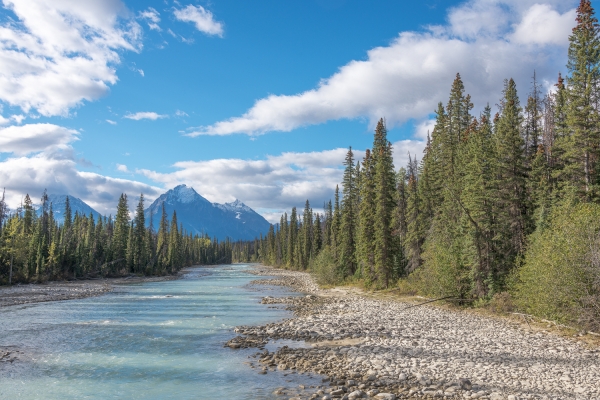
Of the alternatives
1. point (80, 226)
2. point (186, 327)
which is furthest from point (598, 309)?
point (80, 226)

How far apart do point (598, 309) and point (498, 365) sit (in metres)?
6.96

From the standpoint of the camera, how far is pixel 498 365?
14758 millimetres

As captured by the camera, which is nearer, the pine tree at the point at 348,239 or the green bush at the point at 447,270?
the green bush at the point at 447,270

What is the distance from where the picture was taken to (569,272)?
19438mm

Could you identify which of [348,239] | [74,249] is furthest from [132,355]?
[74,249]

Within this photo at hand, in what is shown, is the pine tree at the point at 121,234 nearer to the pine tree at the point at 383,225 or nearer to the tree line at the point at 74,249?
the tree line at the point at 74,249

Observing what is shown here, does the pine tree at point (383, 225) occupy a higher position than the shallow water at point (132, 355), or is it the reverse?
the pine tree at point (383, 225)

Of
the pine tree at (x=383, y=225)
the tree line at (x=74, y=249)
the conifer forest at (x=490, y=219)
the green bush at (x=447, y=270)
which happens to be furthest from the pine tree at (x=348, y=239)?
the tree line at (x=74, y=249)

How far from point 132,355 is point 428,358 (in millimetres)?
12894

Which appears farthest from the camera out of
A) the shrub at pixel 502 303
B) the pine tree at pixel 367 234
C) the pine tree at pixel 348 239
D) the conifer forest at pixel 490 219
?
the pine tree at pixel 348 239

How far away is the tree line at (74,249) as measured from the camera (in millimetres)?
59094

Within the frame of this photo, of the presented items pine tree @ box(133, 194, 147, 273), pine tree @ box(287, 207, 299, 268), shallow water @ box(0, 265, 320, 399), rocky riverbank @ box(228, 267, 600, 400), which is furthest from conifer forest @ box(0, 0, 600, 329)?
pine tree @ box(287, 207, 299, 268)

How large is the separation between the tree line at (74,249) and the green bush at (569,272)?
6035 cm

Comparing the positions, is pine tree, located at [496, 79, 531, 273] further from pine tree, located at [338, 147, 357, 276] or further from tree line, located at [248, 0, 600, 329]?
pine tree, located at [338, 147, 357, 276]
